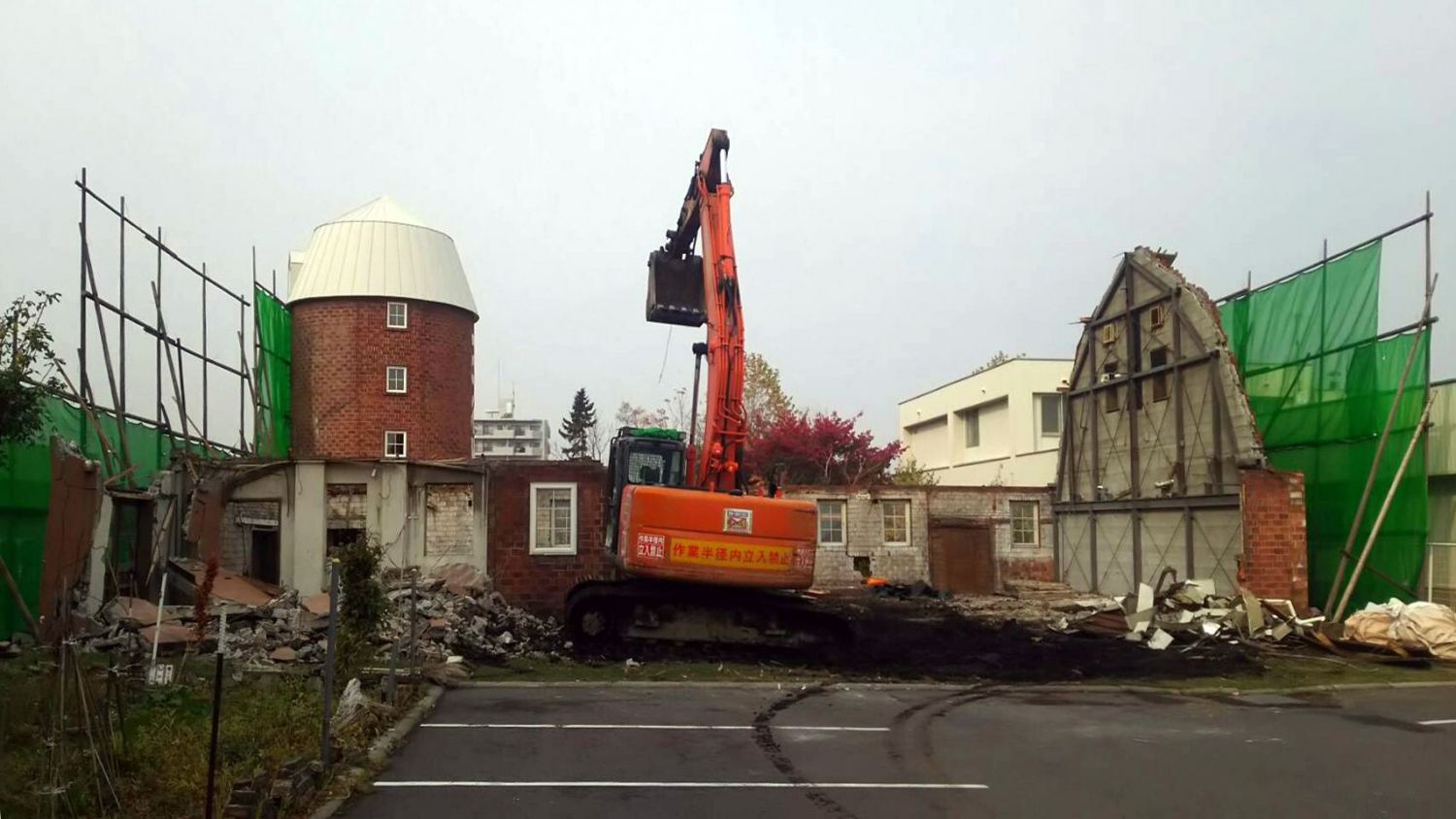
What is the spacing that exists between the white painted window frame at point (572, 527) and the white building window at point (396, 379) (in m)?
13.0

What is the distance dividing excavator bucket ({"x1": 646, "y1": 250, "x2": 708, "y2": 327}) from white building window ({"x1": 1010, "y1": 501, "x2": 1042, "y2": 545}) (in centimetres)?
1503

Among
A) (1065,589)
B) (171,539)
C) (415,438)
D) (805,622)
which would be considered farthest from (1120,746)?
(415,438)

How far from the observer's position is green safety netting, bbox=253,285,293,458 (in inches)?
1085

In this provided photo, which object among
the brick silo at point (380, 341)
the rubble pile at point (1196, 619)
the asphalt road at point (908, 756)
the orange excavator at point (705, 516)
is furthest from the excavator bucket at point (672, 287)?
the brick silo at point (380, 341)

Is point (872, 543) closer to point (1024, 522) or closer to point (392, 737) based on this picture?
point (1024, 522)

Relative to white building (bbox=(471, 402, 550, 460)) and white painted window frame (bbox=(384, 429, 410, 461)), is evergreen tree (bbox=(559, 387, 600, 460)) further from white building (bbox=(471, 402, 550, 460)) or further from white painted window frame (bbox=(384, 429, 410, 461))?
white painted window frame (bbox=(384, 429, 410, 461))

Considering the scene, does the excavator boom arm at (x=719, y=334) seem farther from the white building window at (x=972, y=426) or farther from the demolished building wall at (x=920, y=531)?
the white building window at (x=972, y=426)

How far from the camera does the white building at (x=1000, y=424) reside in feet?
133

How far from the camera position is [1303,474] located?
65.9 ft

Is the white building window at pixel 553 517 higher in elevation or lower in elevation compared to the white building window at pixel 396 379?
lower

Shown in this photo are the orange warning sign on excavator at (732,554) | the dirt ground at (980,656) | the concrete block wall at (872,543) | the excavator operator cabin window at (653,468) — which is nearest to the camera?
the orange warning sign on excavator at (732,554)

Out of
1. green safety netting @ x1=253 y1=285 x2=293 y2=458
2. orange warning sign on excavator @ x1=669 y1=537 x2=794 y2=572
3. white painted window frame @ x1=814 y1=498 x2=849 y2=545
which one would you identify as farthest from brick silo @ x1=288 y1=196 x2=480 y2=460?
orange warning sign on excavator @ x1=669 y1=537 x2=794 y2=572

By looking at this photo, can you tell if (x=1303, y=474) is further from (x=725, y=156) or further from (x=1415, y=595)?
(x=725, y=156)

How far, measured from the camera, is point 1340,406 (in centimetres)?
2005
